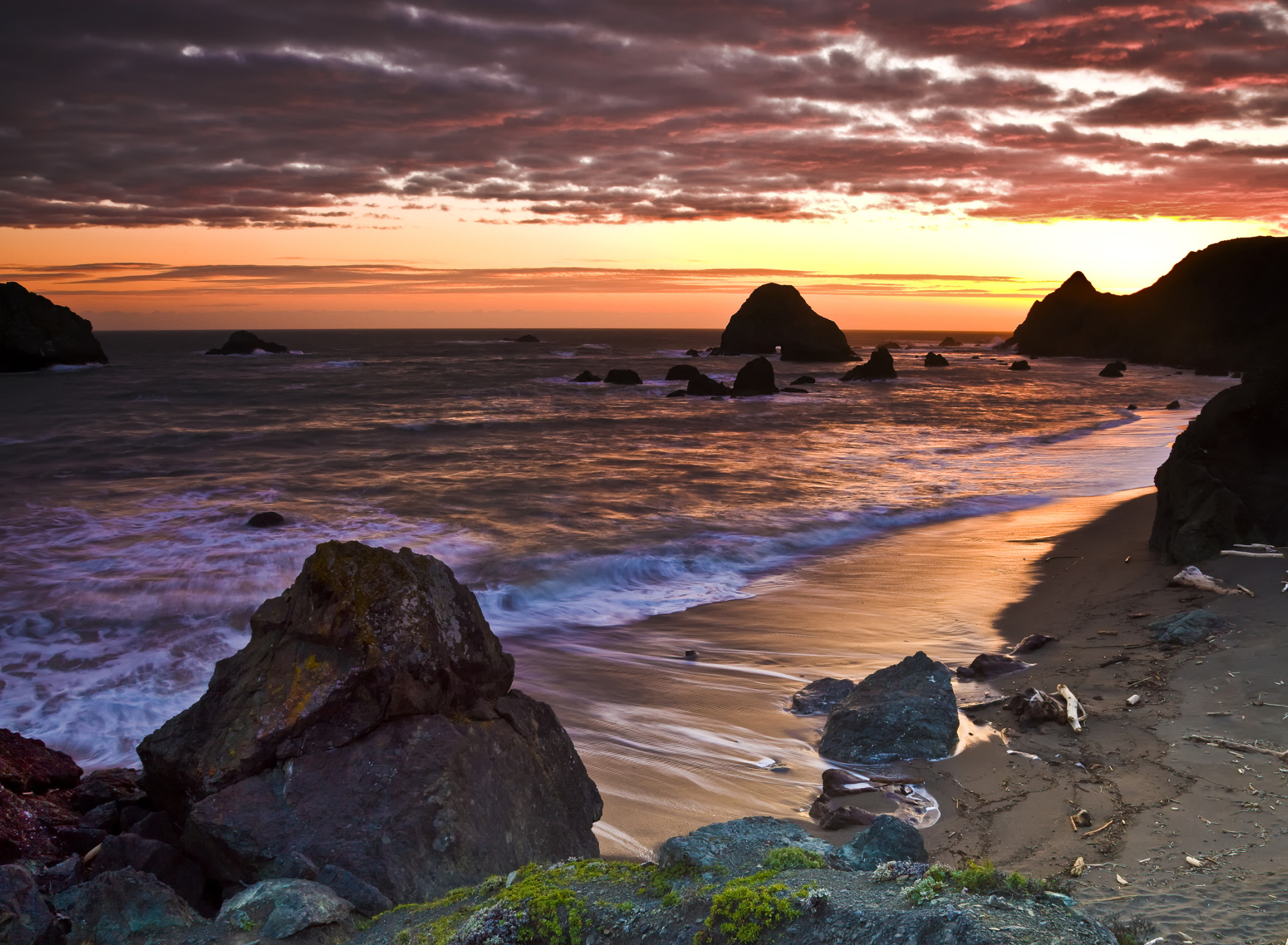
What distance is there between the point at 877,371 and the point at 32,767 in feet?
200

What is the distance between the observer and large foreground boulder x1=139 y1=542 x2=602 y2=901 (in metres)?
3.93

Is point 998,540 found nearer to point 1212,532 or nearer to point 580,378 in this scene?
point 1212,532

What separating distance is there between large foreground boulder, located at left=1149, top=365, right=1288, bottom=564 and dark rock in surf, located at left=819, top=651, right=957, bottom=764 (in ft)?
16.8

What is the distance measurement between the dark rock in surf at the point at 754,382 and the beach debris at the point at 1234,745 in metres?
41.6

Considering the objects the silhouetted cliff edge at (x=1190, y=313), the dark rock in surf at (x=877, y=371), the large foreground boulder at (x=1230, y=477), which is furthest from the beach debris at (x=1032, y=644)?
the silhouetted cliff edge at (x=1190, y=313)

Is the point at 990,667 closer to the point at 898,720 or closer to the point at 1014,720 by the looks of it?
the point at 1014,720

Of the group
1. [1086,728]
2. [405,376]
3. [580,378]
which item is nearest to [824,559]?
[1086,728]

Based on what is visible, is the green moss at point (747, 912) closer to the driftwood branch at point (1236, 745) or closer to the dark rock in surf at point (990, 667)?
the driftwood branch at point (1236, 745)

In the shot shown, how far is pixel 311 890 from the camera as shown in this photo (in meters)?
3.35

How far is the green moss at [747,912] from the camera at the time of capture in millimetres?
2254

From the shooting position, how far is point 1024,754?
5383 mm

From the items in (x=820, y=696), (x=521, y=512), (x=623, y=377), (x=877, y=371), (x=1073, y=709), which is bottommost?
(x=521, y=512)

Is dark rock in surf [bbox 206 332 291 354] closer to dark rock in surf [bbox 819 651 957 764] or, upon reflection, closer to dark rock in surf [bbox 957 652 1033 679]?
dark rock in surf [bbox 957 652 1033 679]

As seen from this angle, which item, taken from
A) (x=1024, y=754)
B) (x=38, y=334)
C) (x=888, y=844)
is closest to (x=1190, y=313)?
(x=1024, y=754)
